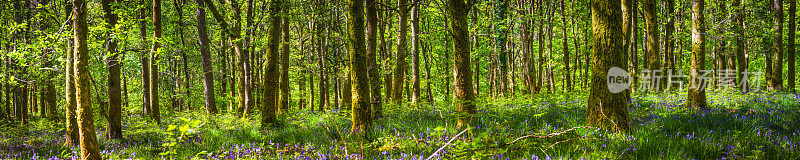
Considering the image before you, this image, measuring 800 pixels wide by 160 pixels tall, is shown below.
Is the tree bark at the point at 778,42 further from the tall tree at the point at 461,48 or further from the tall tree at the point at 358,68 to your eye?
the tall tree at the point at 358,68

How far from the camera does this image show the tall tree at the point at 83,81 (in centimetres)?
340

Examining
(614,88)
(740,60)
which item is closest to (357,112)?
(614,88)

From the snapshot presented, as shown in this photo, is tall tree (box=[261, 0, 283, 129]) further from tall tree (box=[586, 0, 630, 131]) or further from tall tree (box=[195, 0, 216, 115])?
tall tree (box=[195, 0, 216, 115])

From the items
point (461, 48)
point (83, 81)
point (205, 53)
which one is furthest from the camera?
point (205, 53)

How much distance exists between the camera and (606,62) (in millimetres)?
4535

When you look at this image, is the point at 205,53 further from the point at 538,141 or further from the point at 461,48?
the point at 538,141

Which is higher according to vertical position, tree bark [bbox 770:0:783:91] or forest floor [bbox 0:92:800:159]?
tree bark [bbox 770:0:783:91]

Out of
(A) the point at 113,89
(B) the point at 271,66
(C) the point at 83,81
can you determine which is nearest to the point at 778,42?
(B) the point at 271,66

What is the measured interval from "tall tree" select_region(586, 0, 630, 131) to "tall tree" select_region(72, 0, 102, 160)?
18.9ft

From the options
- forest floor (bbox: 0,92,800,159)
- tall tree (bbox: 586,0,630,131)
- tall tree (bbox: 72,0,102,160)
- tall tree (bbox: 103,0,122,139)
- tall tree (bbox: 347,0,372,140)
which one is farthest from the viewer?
tall tree (bbox: 103,0,122,139)

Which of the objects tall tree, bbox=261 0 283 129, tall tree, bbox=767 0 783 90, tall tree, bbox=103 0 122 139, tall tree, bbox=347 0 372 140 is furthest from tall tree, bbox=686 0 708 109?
tall tree, bbox=103 0 122 139

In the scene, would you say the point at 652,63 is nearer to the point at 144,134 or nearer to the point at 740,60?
the point at 740,60

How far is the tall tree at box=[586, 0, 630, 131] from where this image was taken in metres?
4.40

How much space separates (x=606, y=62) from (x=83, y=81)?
5955 mm
